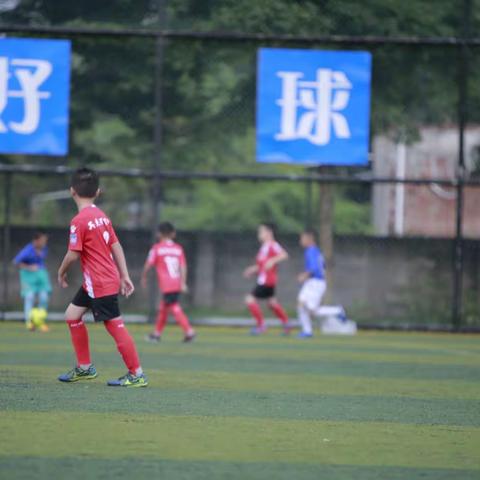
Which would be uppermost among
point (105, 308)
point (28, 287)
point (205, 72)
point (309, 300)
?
point (205, 72)

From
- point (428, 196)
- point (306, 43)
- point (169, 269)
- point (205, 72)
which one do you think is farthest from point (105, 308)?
point (428, 196)

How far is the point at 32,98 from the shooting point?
20188 millimetres

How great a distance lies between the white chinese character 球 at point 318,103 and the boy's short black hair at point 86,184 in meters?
11.1

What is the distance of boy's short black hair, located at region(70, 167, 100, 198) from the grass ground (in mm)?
1629

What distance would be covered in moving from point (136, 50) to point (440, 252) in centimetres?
710

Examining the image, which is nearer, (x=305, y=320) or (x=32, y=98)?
(x=305, y=320)

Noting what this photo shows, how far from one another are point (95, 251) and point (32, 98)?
11.4 meters

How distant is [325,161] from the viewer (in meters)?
20.3

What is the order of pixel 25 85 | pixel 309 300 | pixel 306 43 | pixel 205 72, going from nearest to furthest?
pixel 309 300
pixel 25 85
pixel 306 43
pixel 205 72

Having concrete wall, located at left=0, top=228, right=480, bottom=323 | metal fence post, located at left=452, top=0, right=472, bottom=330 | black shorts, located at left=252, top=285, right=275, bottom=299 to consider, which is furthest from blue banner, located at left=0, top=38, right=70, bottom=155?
metal fence post, located at left=452, top=0, right=472, bottom=330

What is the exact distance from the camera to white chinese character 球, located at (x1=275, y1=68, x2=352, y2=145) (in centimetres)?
2028

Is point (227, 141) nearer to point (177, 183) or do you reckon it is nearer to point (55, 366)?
point (177, 183)

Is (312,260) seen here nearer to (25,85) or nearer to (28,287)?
(28,287)

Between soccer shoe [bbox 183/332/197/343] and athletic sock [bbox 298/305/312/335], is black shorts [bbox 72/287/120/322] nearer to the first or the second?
soccer shoe [bbox 183/332/197/343]
